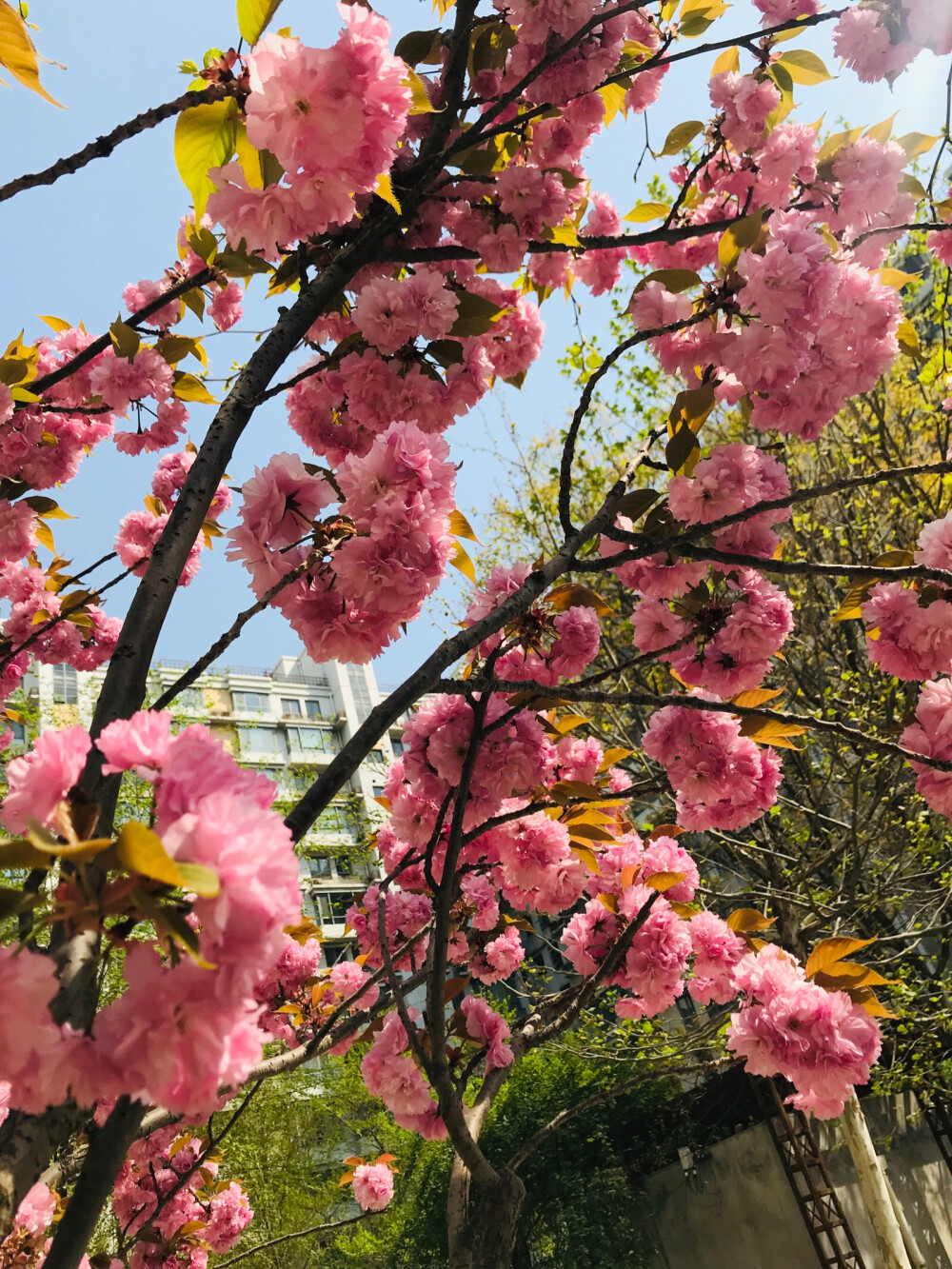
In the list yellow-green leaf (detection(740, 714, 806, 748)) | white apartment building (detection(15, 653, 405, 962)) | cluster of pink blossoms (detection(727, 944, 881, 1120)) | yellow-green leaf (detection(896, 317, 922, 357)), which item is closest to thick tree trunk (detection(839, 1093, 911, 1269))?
cluster of pink blossoms (detection(727, 944, 881, 1120))

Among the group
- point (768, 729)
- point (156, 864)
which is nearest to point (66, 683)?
point (768, 729)

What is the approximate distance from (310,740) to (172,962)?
2812cm

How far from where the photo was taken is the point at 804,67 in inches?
74.3

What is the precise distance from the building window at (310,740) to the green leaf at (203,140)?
2665 cm

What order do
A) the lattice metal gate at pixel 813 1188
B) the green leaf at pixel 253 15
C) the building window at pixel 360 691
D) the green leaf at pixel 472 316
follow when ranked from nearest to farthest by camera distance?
1. the green leaf at pixel 253 15
2. the green leaf at pixel 472 316
3. the lattice metal gate at pixel 813 1188
4. the building window at pixel 360 691

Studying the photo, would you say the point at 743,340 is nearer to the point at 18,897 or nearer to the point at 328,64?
the point at 328,64

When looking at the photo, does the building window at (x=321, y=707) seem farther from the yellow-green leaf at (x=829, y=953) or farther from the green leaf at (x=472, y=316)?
the green leaf at (x=472, y=316)

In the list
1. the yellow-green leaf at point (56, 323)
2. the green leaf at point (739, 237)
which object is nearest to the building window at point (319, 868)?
the yellow-green leaf at point (56, 323)

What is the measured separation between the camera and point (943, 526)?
1.50 m

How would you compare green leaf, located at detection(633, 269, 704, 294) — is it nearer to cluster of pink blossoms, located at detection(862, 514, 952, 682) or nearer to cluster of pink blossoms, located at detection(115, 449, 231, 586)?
cluster of pink blossoms, located at detection(862, 514, 952, 682)

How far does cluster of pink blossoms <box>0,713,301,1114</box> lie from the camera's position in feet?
1.58

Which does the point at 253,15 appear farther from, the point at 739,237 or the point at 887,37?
the point at 887,37

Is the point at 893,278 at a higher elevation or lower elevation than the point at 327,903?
lower

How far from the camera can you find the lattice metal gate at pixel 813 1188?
250 inches
